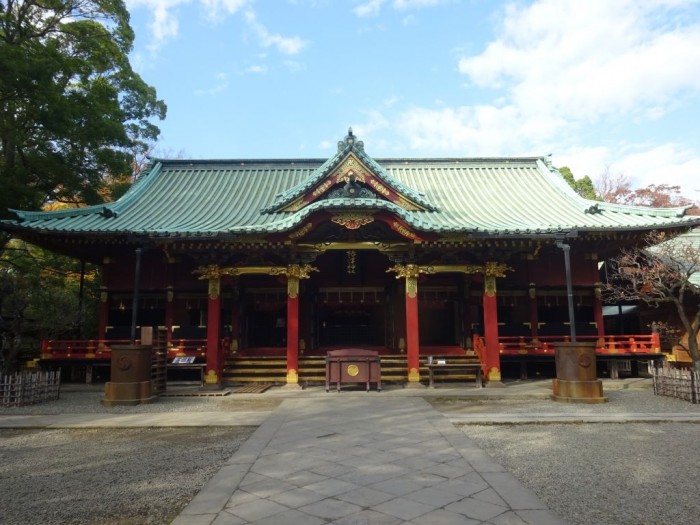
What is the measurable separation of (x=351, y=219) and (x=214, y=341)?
5842 millimetres

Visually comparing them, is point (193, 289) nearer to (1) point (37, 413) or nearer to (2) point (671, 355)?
(1) point (37, 413)

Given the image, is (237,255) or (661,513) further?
(237,255)

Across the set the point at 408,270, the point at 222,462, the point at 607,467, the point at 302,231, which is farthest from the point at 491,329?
the point at 222,462

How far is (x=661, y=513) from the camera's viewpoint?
4520 millimetres

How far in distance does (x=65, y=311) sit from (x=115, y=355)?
11.6 ft

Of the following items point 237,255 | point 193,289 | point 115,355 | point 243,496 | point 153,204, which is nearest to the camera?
point 243,496

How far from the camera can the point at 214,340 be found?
1470cm

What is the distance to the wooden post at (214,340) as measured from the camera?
1444 cm

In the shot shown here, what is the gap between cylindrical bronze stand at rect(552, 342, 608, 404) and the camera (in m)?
11.2

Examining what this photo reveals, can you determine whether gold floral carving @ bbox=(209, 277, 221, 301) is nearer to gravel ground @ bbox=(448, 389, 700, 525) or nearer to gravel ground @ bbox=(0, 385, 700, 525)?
gravel ground @ bbox=(0, 385, 700, 525)

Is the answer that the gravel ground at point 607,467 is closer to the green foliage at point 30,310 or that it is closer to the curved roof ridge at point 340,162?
the curved roof ridge at point 340,162

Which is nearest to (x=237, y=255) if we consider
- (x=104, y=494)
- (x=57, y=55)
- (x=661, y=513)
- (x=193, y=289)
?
(x=193, y=289)

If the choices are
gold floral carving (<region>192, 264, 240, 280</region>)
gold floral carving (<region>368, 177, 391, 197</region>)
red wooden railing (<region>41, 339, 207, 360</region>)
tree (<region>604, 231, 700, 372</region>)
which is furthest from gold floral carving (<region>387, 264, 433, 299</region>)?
red wooden railing (<region>41, 339, 207, 360</region>)

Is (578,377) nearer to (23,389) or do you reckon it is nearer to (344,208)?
(344,208)
